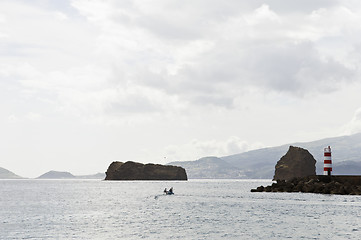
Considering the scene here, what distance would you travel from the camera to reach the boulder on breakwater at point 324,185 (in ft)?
368

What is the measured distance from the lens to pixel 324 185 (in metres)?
119

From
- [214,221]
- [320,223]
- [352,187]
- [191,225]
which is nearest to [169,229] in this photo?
[191,225]

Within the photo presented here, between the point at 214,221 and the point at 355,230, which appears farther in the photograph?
the point at 214,221

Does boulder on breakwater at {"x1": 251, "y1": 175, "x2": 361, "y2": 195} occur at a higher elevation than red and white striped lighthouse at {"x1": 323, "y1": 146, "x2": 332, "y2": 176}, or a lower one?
lower

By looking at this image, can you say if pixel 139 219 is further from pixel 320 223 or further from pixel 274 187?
pixel 274 187

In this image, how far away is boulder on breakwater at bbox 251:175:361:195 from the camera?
11231 centimetres

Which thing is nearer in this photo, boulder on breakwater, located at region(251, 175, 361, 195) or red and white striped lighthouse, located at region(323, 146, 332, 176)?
boulder on breakwater, located at region(251, 175, 361, 195)

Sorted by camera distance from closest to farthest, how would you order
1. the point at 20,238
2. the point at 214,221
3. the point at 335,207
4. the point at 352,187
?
the point at 20,238, the point at 214,221, the point at 335,207, the point at 352,187

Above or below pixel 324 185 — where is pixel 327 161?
above

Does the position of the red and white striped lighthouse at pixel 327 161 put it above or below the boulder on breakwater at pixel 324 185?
above

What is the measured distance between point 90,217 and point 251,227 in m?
24.7

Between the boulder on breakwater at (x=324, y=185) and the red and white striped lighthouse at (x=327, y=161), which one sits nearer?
the boulder on breakwater at (x=324, y=185)

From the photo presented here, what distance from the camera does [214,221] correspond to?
61.1 meters

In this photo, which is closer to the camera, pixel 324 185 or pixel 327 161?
pixel 324 185
